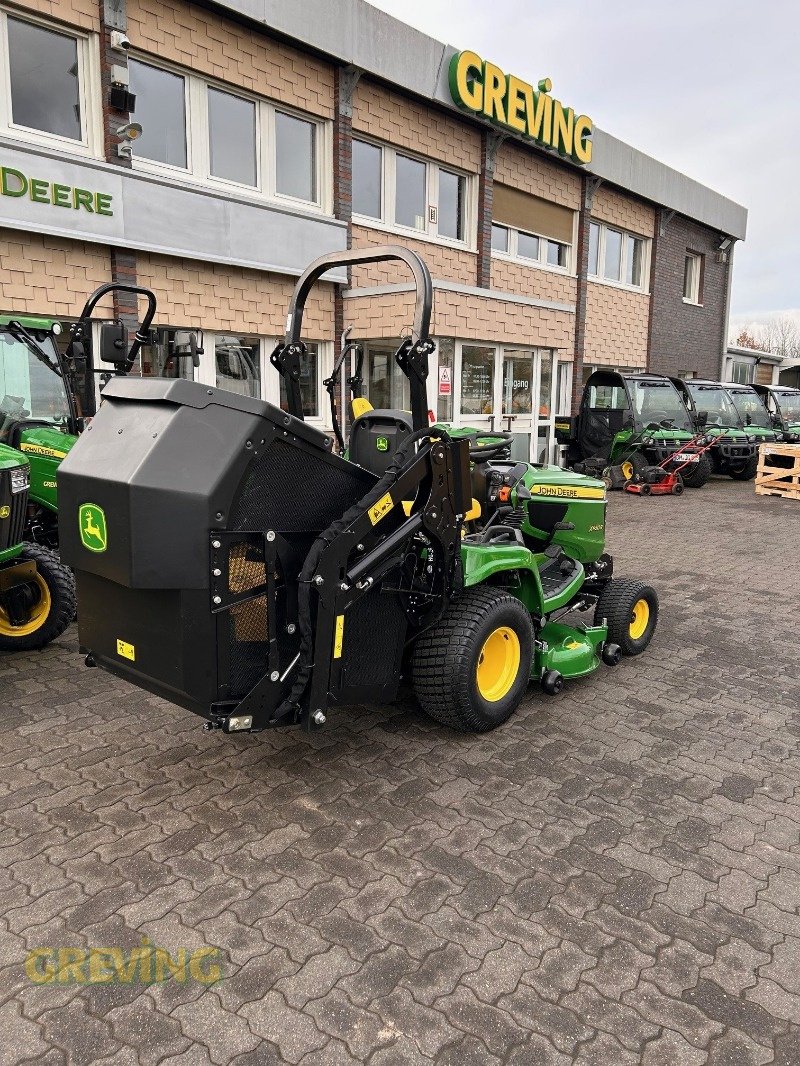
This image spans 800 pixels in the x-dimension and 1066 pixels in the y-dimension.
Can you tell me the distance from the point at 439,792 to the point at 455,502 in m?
1.31

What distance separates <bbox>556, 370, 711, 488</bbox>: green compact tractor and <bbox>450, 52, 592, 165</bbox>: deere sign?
15.6 feet

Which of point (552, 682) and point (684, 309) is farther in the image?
point (684, 309)

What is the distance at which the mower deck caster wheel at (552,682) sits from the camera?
425 centimetres

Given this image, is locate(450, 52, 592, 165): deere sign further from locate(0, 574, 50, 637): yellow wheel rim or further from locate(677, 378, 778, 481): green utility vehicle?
locate(0, 574, 50, 637): yellow wheel rim

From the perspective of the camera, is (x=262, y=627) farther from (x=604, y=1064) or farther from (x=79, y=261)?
(x=79, y=261)

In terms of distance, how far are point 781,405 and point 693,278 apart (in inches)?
241

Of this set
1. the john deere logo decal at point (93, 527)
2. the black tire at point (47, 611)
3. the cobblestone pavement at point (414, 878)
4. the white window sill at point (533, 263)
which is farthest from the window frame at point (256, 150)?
the john deere logo decal at point (93, 527)

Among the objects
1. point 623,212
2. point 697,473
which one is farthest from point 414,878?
point 623,212

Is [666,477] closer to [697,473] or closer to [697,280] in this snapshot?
[697,473]

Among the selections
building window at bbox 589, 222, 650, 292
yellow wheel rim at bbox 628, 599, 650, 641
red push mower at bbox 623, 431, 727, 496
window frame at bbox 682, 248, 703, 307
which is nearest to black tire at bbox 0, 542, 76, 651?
yellow wheel rim at bbox 628, 599, 650, 641

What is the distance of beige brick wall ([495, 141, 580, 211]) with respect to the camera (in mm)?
14680

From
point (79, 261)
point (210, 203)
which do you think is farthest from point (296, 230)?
point (79, 261)

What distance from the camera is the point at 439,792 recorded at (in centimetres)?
339

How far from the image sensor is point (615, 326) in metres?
18.7
